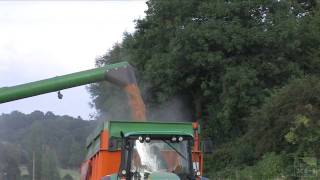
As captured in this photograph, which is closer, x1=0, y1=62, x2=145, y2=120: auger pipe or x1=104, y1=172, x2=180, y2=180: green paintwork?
x1=104, y1=172, x2=180, y2=180: green paintwork

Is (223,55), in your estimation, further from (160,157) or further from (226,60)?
(160,157)

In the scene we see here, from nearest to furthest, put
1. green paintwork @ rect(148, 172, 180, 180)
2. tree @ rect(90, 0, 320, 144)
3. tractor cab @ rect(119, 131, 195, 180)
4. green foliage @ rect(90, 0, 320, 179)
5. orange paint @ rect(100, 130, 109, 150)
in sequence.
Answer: green paintwork @ rect(148, 172, 180, 180) → tractor cab @ rect(119, 131, 195, 180) → orange paint @ rect(100, 130, 109, 150) → green foliage @ rect(90, 0, 320, 179) → tree @ rect(90, 0, 320, 144)

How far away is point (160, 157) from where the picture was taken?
1202 centimetres

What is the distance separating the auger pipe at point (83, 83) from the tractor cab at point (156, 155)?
22.6 feet

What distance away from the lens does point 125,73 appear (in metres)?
20.4

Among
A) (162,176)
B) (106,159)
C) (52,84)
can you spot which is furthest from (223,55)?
(162,176)

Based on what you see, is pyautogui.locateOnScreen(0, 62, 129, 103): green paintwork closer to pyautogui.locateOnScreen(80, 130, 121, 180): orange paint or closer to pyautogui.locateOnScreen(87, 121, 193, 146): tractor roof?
pyautogui.locateOnScreen(80, 130, 121, 180): orange paint

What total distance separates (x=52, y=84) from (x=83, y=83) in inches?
41.9

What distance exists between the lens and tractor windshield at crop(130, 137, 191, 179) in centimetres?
1193

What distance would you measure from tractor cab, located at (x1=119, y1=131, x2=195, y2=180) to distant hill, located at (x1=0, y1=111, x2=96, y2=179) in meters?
32.9

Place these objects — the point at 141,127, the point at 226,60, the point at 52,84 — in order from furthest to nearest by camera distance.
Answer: the point at 226,60
the point at 52,84
the point at 141,127

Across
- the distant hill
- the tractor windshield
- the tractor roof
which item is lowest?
the tractor windshield

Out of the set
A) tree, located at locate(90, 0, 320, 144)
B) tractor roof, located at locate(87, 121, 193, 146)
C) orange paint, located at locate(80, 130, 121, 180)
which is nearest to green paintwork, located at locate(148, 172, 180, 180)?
tractor roof, located at locate(87, 121, 193, 146)

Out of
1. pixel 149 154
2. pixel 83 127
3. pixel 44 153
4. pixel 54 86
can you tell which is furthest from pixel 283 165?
pixel 44 153
